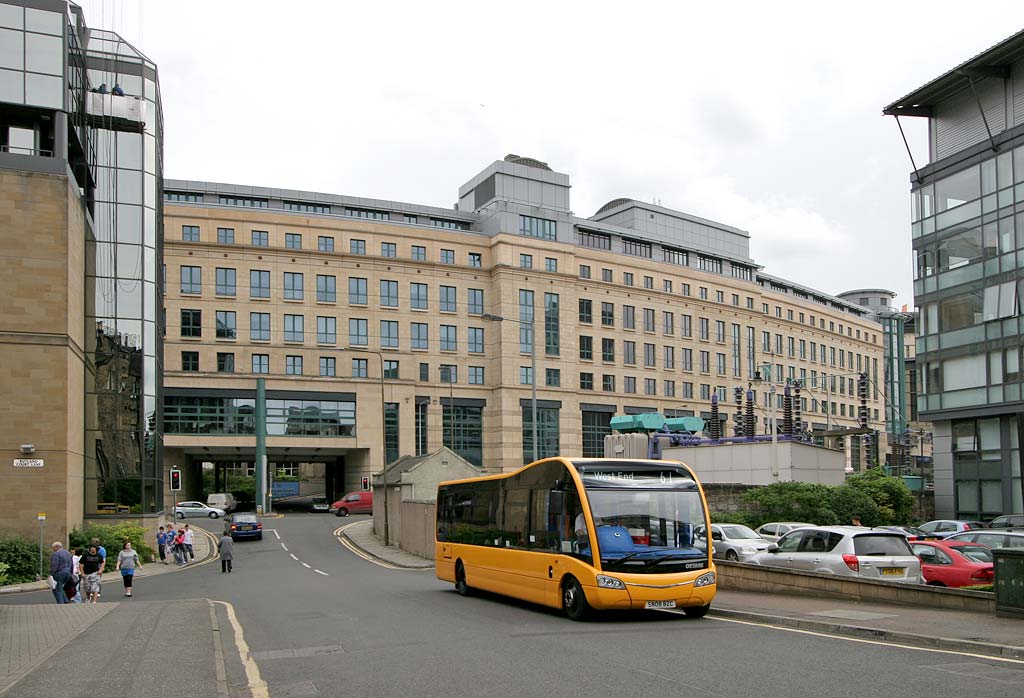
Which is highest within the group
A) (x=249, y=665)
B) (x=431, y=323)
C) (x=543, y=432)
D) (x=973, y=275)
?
(x=431, y=323)

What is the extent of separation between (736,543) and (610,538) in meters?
15.5

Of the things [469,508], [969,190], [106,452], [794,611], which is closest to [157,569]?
[106,452]

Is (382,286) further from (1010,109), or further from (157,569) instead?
(1010,109)

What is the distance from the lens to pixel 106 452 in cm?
4012

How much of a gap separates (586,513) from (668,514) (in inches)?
54.6

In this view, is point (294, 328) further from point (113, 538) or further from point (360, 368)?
point (113, 538)

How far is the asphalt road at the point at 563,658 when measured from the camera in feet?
31.6

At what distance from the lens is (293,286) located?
2872 inches

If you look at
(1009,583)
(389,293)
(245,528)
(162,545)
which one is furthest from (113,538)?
(389,293)

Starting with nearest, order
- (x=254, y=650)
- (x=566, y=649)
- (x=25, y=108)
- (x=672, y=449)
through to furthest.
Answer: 1. (x=566, y=649)
2. (x=254, y=650)
3. (x=25, y=108)
4. (x=672, y=449)

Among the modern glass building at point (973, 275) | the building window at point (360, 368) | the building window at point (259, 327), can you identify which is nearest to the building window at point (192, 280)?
the building window at point (259, 327)

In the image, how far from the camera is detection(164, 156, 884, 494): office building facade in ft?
231

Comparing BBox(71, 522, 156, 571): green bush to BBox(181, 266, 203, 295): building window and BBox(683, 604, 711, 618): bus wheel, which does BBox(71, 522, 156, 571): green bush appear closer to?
BBox(683, 604, 711, 618): bus wheel

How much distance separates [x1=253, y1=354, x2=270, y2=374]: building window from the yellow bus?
55.7 metres
